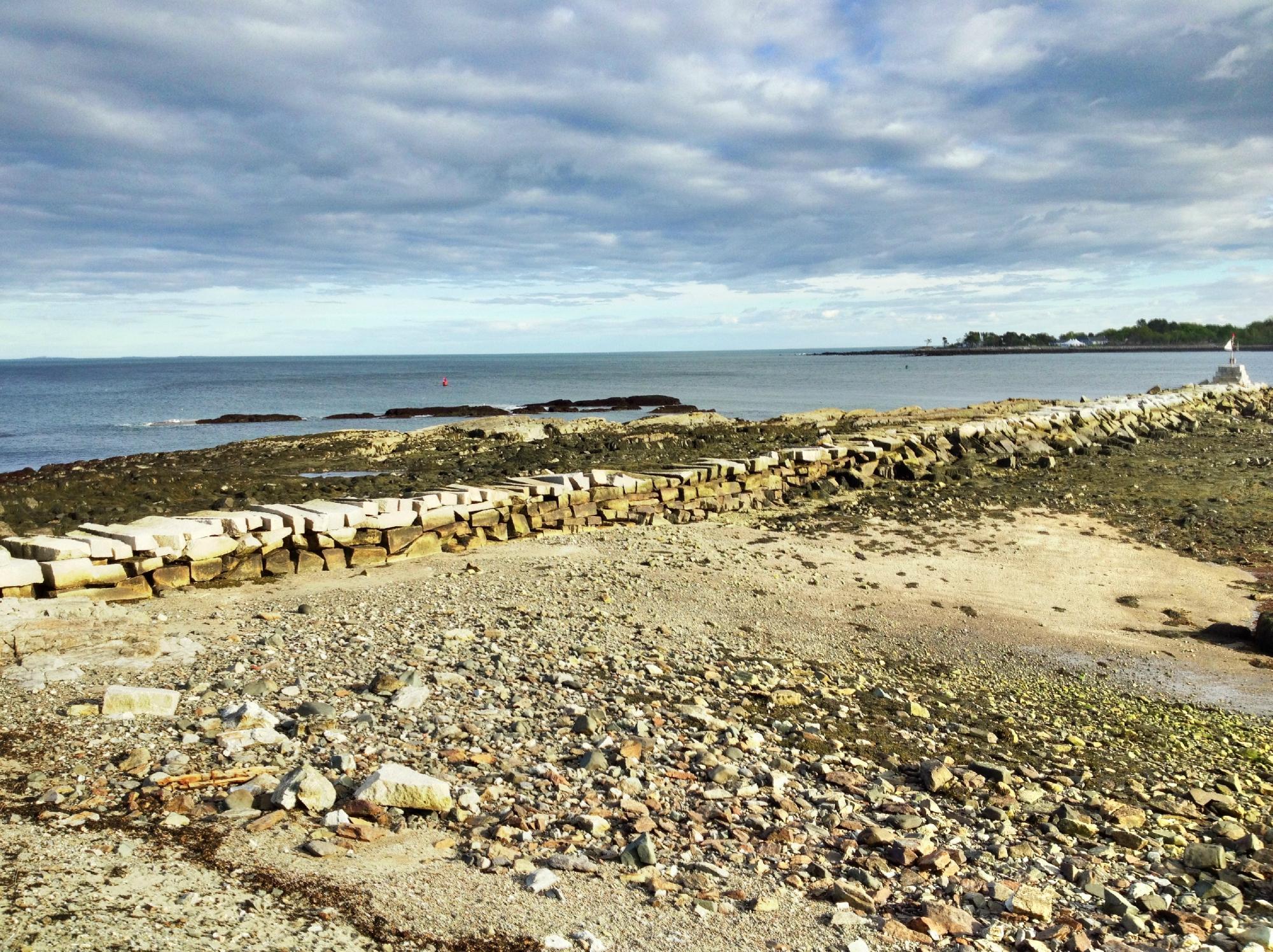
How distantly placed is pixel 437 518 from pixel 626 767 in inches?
243

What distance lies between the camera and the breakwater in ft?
26.6

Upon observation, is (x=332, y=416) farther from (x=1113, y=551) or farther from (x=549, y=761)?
(x=549, y=761)

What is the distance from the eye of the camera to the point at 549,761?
200 inches

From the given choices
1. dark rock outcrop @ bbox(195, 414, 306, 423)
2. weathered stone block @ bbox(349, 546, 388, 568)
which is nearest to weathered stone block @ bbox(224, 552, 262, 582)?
weathered stone block @ bbox(349, 546, 388, 568)

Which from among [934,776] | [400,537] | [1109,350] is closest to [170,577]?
[400,537]

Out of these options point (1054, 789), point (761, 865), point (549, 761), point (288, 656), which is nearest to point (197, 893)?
point (549, 761)

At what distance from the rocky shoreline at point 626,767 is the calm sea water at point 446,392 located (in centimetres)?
2308

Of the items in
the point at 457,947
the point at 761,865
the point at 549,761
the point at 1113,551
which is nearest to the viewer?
the point at 457,947

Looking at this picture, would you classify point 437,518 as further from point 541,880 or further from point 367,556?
point 541,880

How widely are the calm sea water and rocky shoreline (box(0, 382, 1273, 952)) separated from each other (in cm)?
2308

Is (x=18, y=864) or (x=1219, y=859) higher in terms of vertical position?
(x=18, y=864)

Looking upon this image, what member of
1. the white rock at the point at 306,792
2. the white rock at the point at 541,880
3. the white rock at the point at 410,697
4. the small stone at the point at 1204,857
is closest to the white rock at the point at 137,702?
the white rock at the point at 410,697

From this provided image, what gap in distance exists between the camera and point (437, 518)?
35.0ft

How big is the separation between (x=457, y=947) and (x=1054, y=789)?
148 inches
